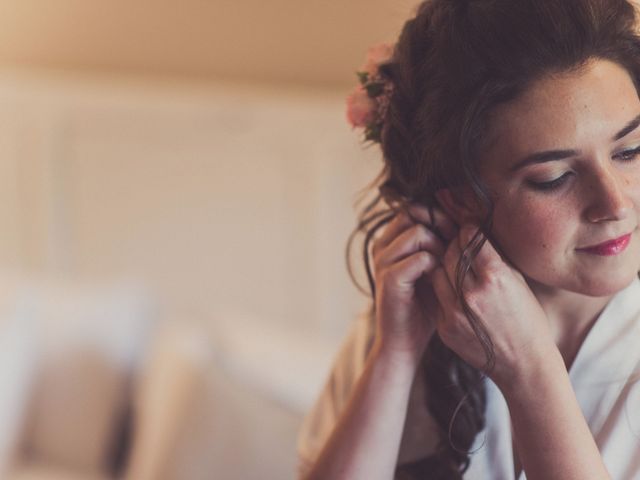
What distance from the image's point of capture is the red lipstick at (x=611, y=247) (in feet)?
3.42

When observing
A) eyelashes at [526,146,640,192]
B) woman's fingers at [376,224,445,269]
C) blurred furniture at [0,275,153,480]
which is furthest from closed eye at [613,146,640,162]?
blurred furniture at [0,275,153,480]

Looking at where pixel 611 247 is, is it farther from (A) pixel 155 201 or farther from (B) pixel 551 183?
(A) pixel 155 201

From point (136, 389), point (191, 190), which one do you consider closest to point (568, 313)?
point (136, 389)

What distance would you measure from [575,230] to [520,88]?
0.54 ft

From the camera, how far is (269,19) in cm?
243

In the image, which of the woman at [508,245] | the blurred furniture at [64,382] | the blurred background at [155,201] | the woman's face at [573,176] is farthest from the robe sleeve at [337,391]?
the blurred furniture at [64,382]

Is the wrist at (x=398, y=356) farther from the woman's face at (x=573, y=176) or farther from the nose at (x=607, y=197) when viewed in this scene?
the nose at (x=607, y=197)

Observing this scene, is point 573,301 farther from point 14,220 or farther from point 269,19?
point 14,220

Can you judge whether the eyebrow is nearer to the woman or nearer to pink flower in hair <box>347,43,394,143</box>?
the woman

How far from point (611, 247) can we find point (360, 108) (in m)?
0.36

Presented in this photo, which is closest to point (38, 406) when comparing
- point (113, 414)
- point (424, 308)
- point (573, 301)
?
point (113, 414)

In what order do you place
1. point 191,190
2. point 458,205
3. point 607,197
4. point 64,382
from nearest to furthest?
1. point 607,197
2. point 458,205
3. point 64,382
4. point 191,190

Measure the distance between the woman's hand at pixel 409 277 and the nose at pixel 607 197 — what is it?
8.2 inches

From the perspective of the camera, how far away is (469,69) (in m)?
1.03
